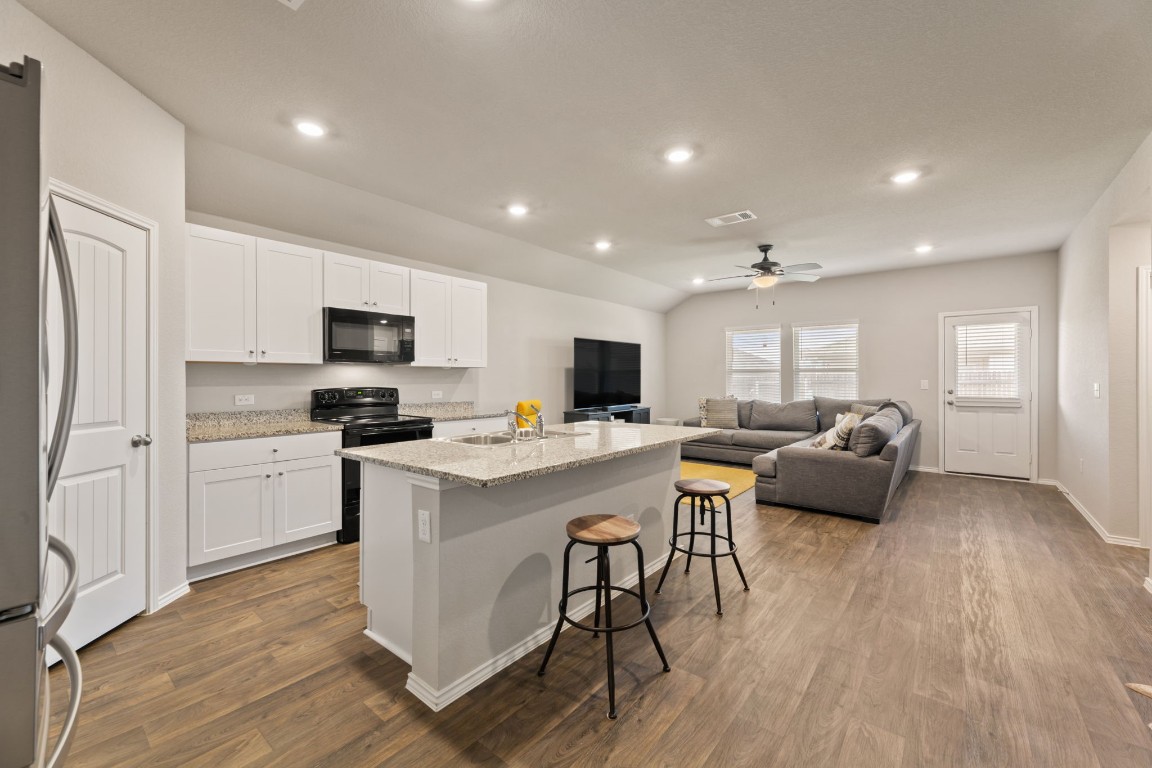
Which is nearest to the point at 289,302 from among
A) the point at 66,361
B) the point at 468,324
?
the point at 468,324

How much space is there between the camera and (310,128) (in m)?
2.77

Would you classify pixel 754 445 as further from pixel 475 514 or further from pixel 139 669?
pixel 139 669

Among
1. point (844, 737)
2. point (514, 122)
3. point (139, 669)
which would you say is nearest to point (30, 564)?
point (139, 669)

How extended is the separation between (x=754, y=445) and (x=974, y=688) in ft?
15.4

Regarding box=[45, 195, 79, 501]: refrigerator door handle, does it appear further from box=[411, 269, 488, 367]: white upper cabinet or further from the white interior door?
box=[411, 269, 488, 367]: white upper cabinet

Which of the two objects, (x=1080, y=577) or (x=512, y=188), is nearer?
(x=1080, y=577)

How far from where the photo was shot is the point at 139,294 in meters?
2.52

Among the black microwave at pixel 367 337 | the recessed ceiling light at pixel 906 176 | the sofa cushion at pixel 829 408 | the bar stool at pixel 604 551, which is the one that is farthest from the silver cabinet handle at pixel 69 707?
the sofa cushion at pixel 829 408

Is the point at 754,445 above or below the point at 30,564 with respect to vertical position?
below

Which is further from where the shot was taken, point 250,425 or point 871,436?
point 871,436

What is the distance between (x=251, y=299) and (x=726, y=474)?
5234 mm

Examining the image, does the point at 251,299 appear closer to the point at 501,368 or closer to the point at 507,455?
the point at 507,455

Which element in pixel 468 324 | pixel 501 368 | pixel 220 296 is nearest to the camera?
pixel 220 296

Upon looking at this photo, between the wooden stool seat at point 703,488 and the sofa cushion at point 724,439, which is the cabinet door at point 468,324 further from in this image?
the sofa cushion at point 724,439
